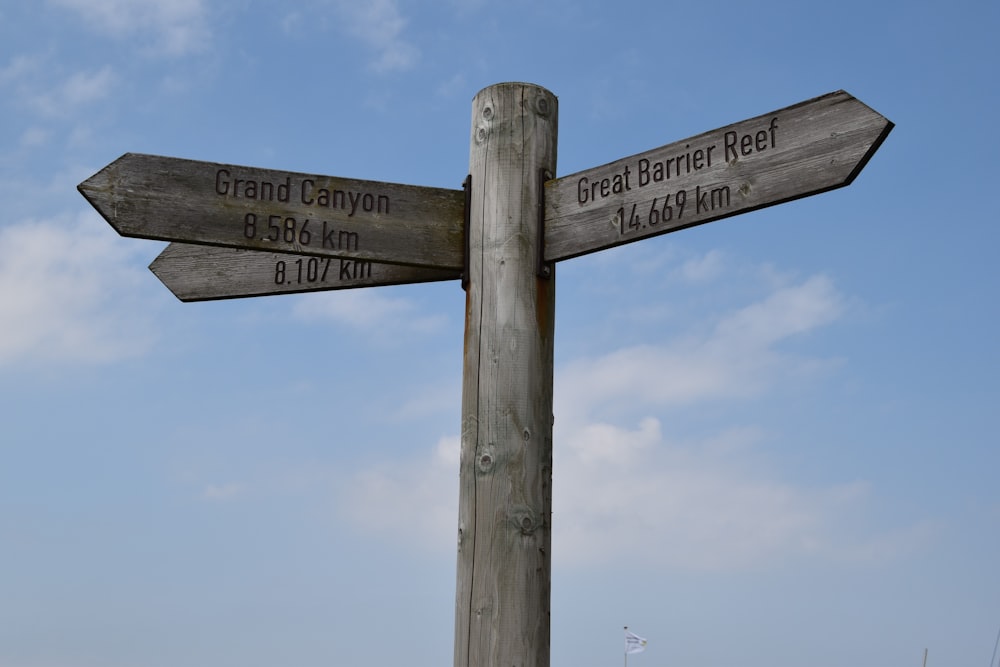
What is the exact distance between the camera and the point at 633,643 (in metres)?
22.0

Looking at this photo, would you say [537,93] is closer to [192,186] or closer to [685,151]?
[685,151]

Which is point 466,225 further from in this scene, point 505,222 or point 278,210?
point 278,210

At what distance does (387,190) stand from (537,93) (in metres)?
0.66

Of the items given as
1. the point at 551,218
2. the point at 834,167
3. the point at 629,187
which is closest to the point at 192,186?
the point at 551,218

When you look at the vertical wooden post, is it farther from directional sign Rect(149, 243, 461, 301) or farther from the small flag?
the small flag

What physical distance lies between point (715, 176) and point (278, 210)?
151cm

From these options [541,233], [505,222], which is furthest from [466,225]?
[541,233]

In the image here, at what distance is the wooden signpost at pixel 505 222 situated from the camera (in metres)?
3.45

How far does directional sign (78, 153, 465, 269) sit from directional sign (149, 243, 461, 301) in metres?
0.13

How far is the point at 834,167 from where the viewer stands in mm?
3289

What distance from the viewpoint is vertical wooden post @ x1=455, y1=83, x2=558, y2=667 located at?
348 centimetres

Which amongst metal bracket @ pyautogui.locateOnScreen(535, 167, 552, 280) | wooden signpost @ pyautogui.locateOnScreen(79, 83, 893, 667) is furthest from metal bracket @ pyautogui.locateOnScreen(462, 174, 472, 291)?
metal bracket @ pyautogui.locateOnScreen(535, 167, 552, 280)

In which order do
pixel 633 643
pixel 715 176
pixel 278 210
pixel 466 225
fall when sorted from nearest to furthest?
1. pixel 715 176
2. pixel 278 210
3. pixel 466 225
4. pixel 633 643

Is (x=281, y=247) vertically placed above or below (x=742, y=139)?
below
